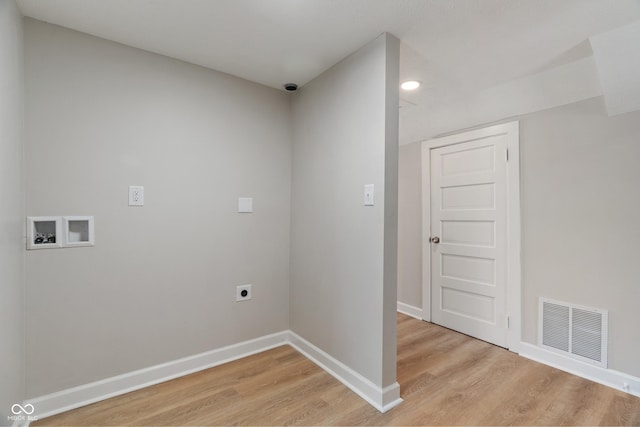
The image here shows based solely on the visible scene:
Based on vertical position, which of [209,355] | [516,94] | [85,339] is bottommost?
[209,355]

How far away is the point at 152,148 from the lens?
81.4 inches

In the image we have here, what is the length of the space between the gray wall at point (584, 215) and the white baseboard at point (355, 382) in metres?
1.46

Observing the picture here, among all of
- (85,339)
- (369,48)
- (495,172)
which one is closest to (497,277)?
(495,172)

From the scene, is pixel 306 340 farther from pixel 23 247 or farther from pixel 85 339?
pixel 23 247

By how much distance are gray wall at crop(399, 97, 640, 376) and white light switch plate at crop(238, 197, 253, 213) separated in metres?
2.31

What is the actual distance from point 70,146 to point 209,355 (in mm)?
1707

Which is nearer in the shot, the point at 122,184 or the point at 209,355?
the point at 122,184

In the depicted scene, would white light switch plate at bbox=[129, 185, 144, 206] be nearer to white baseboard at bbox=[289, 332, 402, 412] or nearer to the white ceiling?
the white ceiling

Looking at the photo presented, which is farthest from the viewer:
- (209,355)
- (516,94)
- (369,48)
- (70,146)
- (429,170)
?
(429,170)

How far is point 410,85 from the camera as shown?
254cm

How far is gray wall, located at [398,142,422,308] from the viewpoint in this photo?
135 inches

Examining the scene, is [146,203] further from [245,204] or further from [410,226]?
[410,226]
